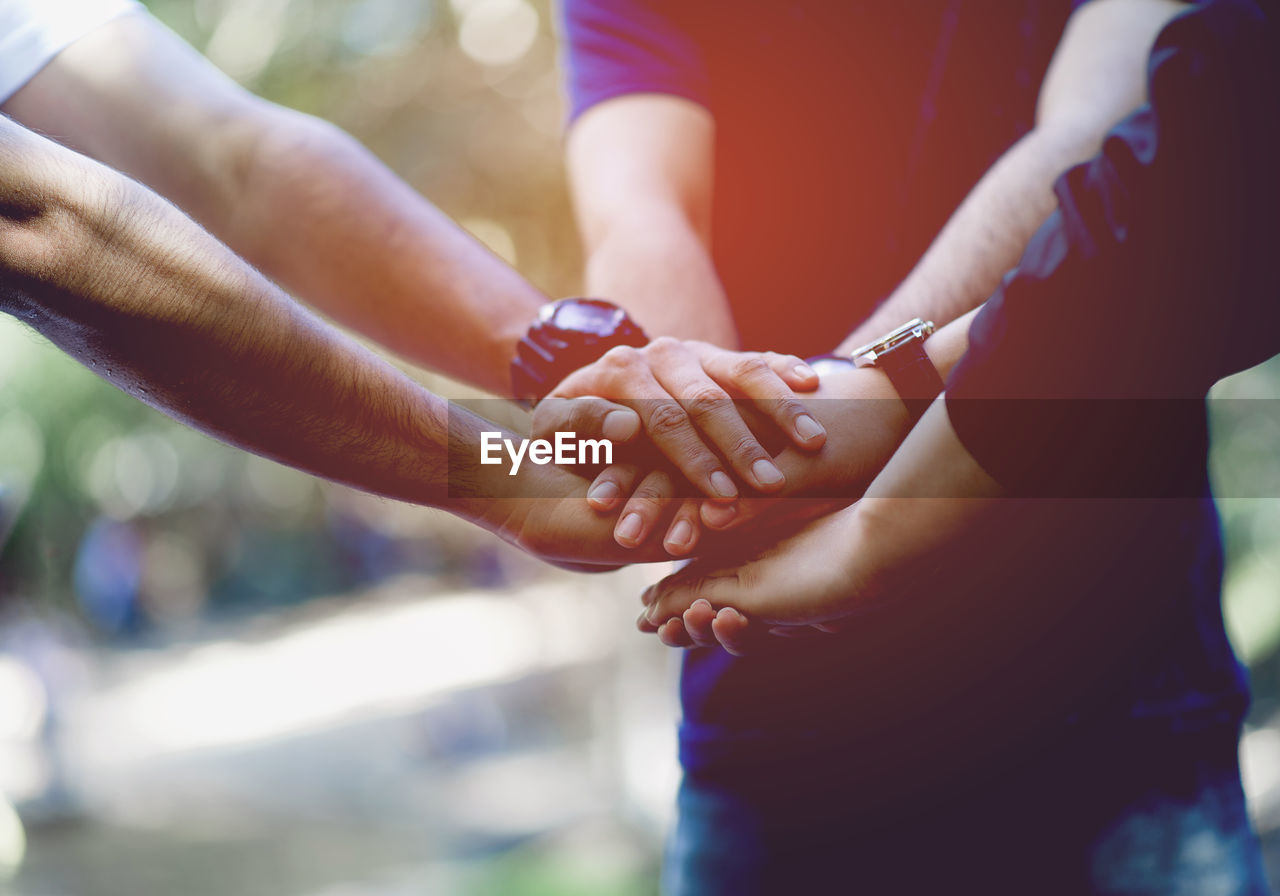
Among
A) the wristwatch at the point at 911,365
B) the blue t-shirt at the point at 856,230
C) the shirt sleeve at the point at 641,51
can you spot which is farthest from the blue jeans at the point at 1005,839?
the shirt sleeve at the point at 641,51

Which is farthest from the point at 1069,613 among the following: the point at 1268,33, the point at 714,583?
the point at 1268,33

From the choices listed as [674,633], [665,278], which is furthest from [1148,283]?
[665,278]

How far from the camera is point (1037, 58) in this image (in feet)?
5.77

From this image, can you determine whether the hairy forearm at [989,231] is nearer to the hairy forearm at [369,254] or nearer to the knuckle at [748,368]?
the knuckle at [748,368]

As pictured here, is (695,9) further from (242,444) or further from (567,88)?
(242,444)

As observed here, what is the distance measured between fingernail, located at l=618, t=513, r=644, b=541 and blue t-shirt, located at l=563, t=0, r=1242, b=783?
1.37 ft

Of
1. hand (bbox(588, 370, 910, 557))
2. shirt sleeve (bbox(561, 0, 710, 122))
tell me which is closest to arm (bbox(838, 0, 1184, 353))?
hand (bbox(588, 370, 910, 557))

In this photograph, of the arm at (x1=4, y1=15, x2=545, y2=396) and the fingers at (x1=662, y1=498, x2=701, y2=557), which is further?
the arm at (x1=4, y1=15, x2=545, y2=396)

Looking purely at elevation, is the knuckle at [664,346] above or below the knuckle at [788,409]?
above

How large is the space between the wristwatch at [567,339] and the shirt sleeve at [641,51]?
20.8 inches

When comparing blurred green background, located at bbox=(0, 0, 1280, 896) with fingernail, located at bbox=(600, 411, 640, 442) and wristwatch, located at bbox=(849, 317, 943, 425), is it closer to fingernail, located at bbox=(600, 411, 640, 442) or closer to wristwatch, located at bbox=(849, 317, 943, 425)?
fingernail, located at bbox=(600, 411, 640, 442)

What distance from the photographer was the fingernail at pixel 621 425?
157 centimetres

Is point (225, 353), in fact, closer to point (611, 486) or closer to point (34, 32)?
point (611, 486)

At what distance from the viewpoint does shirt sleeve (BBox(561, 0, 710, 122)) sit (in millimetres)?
2025
